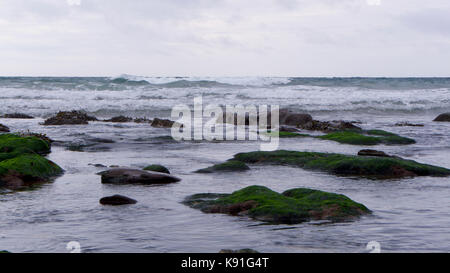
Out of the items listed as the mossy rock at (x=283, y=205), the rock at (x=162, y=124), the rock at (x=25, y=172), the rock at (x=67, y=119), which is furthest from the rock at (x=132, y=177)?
the rock at (x=67, y=119)

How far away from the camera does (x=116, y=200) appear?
8.74 meters

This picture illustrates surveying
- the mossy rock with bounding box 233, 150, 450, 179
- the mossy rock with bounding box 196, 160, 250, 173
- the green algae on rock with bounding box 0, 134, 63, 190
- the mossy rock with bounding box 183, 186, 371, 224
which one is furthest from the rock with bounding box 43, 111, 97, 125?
the mossy rock with bounding box 183, 186, 371, 224

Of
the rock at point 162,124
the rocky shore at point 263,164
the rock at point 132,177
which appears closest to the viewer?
the rocky shore at point 263,164

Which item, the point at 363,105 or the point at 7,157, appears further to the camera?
the point at 363,105

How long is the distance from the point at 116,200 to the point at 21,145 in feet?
21.7

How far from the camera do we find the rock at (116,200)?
871cm

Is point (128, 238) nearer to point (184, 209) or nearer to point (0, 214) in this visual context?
point (184, 209)

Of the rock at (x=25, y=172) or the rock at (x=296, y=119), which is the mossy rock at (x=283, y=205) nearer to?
the rock at (x=25, y=172)

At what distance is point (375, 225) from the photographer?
743 centimetres

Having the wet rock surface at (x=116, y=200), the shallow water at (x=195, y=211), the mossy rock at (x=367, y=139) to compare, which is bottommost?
the shallow water at (x=195, y=211)

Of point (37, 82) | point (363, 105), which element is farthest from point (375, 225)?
point (37, 82)

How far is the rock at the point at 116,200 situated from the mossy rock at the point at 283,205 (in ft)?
3.01

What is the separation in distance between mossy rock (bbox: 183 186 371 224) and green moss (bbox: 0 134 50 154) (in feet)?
21.0
